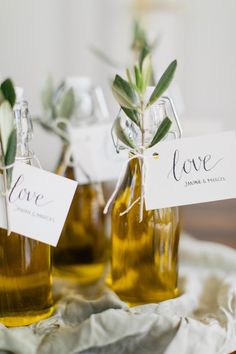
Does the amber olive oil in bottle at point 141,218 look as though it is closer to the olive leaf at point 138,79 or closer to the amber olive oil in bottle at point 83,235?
the olive leaf at point 138,79

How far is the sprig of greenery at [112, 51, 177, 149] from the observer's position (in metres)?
0.49

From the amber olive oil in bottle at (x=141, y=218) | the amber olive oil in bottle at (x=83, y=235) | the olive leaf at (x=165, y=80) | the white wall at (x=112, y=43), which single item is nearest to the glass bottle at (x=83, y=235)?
the amber olive oil in bottle at (x=83, y=235)

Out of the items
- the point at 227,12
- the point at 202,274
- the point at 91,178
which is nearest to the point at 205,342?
the point at 202,274

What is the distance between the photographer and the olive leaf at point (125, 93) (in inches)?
19.2

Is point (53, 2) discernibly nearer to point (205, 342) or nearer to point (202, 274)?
point (202, 274)

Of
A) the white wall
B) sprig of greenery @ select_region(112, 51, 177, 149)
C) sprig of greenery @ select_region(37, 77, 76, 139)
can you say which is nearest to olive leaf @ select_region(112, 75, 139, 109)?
sprig of greenery @ select_region(112, 51, 177, 149)

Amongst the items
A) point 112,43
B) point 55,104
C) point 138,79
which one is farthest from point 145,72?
point 112,43

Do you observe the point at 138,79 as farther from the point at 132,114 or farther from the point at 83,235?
the point at 83,235

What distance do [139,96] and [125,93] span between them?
0.02 metres

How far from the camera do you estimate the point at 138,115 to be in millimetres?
513

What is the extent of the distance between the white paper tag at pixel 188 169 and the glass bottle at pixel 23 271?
0.12 metres

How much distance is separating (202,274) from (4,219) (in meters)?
0.27

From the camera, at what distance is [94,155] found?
27.7 inches

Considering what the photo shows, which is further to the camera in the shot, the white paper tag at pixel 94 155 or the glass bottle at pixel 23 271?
the white paper tag at pixel 94 155
